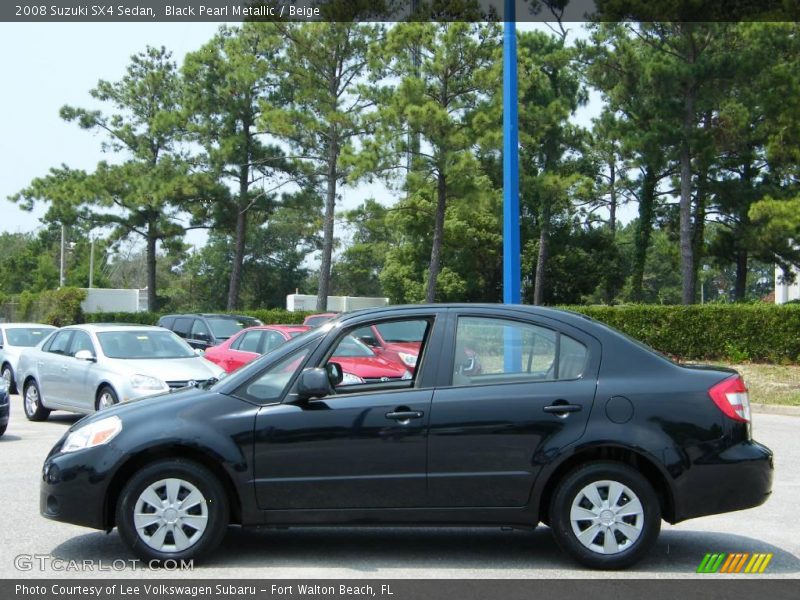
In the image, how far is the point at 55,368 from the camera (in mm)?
13969

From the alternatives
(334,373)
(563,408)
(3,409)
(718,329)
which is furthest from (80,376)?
(718,329)

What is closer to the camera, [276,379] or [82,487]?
[82,487]

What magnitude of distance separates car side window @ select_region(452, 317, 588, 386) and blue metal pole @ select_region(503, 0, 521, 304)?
8.42 meters

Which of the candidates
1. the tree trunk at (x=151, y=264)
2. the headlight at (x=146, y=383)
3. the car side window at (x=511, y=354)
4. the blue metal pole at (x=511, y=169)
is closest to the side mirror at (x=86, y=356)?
the headlight at (x=146, y=383)

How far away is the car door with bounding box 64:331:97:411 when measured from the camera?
42.9ft

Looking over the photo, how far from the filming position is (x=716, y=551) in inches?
262

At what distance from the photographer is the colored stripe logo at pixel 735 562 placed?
615cm

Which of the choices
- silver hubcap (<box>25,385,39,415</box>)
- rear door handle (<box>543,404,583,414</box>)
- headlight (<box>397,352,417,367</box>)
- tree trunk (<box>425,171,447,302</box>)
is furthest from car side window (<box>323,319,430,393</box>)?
tree trunk (<box>425,171,447,302</box>)

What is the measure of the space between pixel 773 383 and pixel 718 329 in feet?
13.6

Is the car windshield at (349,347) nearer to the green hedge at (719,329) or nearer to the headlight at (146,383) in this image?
the headlight at (146,383)

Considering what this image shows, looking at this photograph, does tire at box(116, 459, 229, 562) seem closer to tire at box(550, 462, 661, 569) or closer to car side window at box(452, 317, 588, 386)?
car side window at box(452, 317, 588, 386)

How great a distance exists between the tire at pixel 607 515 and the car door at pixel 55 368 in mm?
9648

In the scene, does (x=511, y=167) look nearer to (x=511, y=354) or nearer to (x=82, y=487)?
(x=511, y=354)
